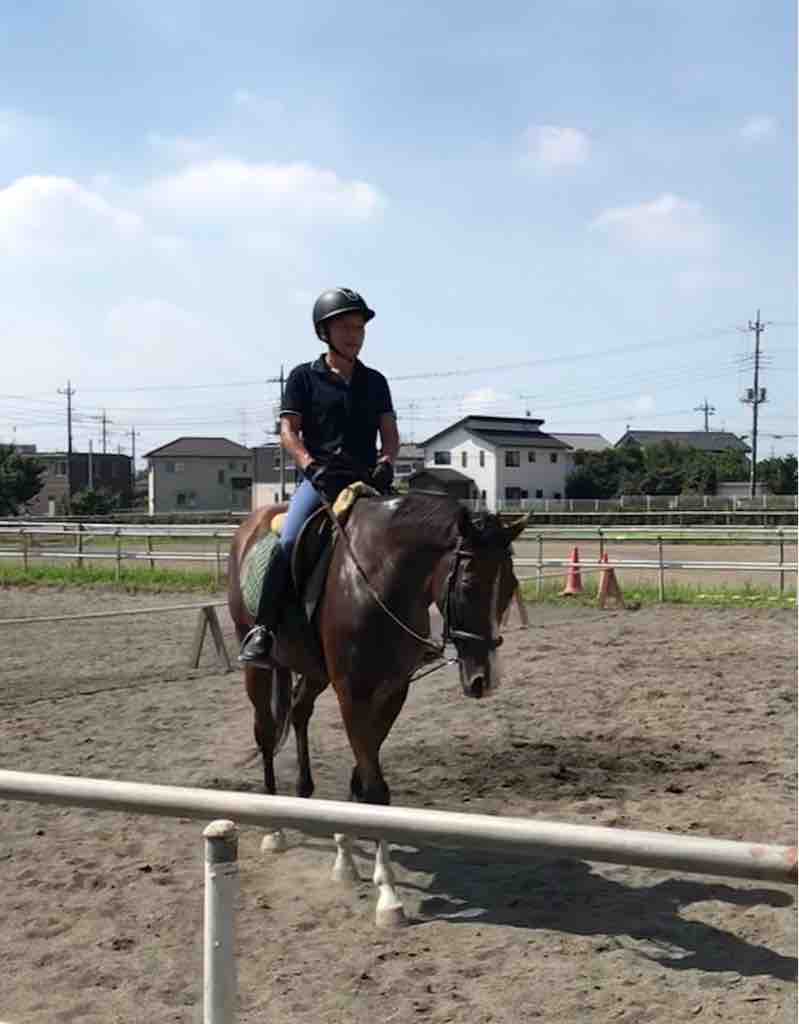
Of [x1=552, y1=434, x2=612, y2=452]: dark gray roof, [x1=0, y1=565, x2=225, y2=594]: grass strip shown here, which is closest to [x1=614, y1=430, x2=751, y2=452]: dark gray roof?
[x1=552, y1=434, x2=612, y2=452]: dark gray roof

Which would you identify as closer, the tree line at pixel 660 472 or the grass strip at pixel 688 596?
the grass strip at pixel 688 596

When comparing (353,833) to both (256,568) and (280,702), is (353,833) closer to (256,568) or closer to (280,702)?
(256,568)

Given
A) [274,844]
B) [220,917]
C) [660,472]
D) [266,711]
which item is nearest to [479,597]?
[274,844]

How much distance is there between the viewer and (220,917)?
2.12m

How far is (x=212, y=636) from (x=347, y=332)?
674cm

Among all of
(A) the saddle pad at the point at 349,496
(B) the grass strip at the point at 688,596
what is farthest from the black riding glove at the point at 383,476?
(B) the grass strip at the point at 688,596

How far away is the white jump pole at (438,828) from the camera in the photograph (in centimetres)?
167

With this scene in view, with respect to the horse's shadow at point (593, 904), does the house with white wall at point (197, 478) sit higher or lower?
higher

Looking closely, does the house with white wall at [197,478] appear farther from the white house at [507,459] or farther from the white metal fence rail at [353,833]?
the white metal fence rail at [353,833]

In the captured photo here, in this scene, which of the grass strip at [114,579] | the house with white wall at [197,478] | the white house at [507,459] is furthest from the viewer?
the house with white wall at [197,478]

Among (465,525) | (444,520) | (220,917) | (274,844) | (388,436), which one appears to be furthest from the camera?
(388,436)

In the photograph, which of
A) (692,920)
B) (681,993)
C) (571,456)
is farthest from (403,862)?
(571,456)

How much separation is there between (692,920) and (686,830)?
122 centimetres

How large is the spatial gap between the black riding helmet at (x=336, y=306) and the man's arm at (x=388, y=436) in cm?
58
